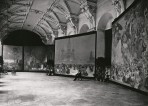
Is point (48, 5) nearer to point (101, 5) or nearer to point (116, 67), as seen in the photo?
point (101, 5)

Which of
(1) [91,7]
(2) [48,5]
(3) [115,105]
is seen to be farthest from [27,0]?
(3) [115,105]

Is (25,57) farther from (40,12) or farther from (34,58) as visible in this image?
(40,12)

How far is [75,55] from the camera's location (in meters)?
14.8

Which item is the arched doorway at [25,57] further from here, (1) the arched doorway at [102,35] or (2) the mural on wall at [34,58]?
(1) the arched doorway at [102,35]

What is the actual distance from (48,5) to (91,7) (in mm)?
4915

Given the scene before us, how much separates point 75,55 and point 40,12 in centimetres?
744

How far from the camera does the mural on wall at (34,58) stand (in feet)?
79.6

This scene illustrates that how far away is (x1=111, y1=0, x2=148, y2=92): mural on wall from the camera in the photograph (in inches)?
267

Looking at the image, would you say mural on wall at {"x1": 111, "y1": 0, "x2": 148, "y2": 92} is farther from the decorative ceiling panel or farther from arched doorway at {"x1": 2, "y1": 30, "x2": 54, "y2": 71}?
arched doorway at {"x1": 2, "y1": 30, "x2": 54, "y2": 71}

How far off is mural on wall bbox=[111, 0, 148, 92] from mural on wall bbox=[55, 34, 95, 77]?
10.1ft

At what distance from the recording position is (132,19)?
801cm

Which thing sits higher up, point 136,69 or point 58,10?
point 58,10

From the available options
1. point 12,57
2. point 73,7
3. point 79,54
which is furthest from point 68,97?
point 12,57

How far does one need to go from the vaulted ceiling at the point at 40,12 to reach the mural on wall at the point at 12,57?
2.63 meters
